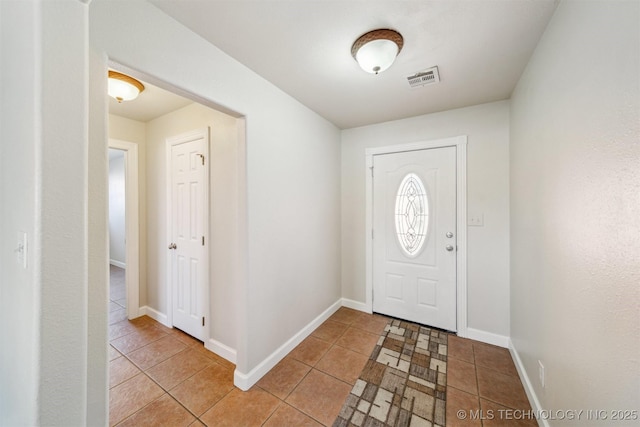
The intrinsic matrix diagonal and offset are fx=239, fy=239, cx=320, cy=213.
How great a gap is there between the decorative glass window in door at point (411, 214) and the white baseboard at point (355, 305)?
90 centimetres

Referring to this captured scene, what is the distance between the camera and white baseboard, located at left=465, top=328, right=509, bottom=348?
230 centimetres

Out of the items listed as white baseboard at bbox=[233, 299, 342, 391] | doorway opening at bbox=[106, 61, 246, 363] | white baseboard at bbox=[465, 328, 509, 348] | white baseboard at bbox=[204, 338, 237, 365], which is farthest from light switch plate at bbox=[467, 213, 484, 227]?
→ white baseboard at bbox=[204, 338, 237, 365]

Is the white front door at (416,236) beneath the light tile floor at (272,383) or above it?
above

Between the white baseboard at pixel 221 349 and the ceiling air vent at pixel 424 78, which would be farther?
the white baseboard at pixel 221 349

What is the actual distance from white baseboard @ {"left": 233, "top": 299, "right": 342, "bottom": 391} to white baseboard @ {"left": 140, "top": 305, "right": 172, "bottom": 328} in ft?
4.44

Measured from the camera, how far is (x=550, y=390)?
1.33 meters

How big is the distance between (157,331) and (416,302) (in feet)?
9.39

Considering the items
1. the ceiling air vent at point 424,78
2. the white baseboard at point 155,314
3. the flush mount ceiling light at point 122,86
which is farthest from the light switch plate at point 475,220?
the white baseboard at point 155,314

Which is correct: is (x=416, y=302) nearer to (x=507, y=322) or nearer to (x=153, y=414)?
(x=507, y=322)

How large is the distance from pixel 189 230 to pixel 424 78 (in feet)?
8.42

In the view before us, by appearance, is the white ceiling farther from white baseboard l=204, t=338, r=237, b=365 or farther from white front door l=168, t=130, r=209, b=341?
white baseboard l=204, t=338, r=237, b=365

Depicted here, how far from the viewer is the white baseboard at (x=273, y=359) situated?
1.79 meters

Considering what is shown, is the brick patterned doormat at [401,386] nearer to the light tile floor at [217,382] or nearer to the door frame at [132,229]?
the light tile floor at [217,382]

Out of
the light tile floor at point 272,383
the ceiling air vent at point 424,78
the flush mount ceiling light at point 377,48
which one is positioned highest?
the ceiling air vent at point 424,78
